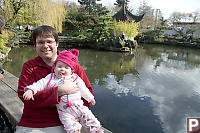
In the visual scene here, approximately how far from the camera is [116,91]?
455cm

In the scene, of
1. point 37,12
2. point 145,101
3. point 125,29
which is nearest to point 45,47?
point 145,101

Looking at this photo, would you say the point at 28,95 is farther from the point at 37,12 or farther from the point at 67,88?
the point at 37,12

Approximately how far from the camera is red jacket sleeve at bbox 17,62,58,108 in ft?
3.31

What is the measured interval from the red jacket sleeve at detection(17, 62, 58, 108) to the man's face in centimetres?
11

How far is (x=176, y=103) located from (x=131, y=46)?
376 inches

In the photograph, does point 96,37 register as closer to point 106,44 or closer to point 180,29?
point 106,44

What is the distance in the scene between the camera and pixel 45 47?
1.17 m

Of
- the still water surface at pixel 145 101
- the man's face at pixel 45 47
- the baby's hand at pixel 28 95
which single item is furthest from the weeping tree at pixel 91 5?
the baby's hand at pixel 28 95

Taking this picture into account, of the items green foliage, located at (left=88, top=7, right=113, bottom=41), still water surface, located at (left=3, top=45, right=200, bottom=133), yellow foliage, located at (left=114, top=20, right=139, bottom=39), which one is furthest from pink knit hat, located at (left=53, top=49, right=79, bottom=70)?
yellow foliage, located at (left=114, top=20, right=139, bottom=39)

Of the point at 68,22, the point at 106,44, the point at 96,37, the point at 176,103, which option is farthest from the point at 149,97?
the point at 68,22

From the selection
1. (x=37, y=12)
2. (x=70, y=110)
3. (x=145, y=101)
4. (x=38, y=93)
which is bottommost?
(x=145, y=101)

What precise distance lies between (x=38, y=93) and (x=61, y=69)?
218mm

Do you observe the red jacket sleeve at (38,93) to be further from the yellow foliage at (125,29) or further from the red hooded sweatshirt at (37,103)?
the yellow foliage at (125,29)

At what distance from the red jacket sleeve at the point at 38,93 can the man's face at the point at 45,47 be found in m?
0.11
